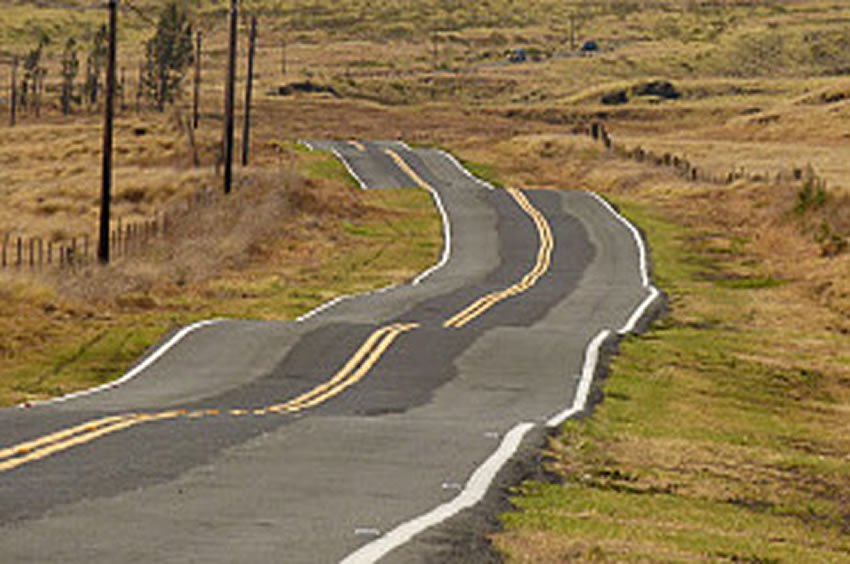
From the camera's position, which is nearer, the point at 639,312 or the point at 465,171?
the point at 639,312

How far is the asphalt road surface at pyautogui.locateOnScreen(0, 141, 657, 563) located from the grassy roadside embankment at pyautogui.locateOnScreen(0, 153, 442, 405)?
154cm

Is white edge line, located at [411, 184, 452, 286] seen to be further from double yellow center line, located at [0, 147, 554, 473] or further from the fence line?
the fence line

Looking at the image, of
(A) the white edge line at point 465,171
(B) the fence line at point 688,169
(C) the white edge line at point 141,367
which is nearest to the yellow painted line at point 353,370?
(C) the white edge line at point 141,367

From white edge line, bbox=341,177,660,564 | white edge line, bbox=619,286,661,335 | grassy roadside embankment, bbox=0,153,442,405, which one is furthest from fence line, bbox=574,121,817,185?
white edge line, bbox=341,177,660,564

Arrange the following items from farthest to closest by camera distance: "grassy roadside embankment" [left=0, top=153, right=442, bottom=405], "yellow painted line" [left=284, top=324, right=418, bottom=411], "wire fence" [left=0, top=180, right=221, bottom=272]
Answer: "wire fence" [left=0, top=180, right=221, bottom=272] → "grassy roadside embankment" [left=0, top=153, right=442, bottom=405] → "yellow painted line" [left=284, top=324, right=418, bottom=411]

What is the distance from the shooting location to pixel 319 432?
1784cm

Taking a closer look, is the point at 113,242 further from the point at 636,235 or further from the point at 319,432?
the point at 319,432

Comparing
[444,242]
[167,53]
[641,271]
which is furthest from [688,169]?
[167,53]

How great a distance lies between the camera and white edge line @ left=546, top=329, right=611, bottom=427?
21402mm

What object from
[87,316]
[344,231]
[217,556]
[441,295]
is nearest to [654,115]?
[344,231]

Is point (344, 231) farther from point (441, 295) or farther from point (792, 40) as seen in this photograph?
point (792, 40)

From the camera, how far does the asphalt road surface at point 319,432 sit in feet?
37.3

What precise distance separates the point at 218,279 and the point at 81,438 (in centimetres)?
2685

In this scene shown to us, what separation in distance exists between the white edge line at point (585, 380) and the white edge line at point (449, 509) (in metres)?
3.09
